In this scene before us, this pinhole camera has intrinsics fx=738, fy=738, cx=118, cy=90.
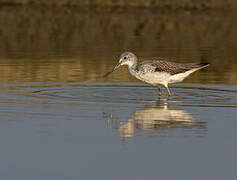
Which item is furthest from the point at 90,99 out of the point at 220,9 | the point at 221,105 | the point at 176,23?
the point at 220,9

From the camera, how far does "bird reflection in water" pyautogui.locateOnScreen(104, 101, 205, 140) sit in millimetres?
11766

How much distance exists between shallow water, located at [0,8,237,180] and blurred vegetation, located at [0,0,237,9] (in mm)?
28626

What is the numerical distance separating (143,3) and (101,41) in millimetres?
22649

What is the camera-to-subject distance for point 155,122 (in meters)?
12.5

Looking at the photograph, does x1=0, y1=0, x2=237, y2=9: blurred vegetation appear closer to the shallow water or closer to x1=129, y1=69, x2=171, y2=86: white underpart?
the shallow water

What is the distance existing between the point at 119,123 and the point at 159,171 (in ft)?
11.1

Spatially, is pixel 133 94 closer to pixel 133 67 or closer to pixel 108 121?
pixel 133 67

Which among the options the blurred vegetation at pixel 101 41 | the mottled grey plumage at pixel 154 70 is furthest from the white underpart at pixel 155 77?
the blurred vegetation at pixel 101 41

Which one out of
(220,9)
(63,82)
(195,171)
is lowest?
(195,171)

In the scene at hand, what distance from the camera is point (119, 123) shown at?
1244cm

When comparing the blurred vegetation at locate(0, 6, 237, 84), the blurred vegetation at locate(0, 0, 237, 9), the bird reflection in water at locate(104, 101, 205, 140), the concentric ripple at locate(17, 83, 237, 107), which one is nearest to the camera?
the bird reflection in water at locate(104, 101, 205, 140)

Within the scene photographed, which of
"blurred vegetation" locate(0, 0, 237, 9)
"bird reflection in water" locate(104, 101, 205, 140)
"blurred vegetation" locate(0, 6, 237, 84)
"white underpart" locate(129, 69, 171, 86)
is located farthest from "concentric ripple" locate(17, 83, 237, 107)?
"blurred vegetation" locate(0, 0, 237, 9)

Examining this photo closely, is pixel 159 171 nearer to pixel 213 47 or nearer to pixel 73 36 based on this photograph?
pixel 213 47

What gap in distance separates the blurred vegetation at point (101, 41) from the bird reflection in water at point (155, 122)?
548 cm
